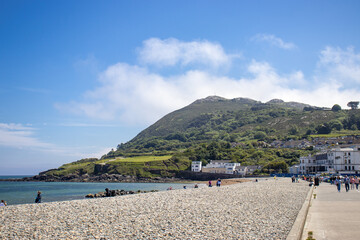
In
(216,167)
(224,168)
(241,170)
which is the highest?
(216,167)

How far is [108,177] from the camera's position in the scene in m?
124

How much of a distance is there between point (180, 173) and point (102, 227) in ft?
371

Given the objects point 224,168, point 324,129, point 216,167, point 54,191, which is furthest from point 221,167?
point 324,129

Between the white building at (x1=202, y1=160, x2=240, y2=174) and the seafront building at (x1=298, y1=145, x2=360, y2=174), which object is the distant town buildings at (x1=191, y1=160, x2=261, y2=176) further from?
the seafront building at (x1=298, y1=145, x2=360, y2=174)

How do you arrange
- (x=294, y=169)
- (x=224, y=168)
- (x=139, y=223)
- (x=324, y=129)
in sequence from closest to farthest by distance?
1. (x=139, y=223)
2. (x=294, y=169)
3. (x=224, y=168)
4. (x=324, y=129)

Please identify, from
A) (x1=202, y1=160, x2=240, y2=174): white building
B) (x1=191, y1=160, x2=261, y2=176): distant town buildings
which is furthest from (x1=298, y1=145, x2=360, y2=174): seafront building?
(x1=202, y1=160, x2=240, y2=174): white building

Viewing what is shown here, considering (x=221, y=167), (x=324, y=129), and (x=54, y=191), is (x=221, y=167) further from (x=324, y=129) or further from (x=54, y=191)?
(x=324, y=129)

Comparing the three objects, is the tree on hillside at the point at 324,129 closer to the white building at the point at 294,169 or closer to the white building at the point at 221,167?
the white building at the point at 294,169

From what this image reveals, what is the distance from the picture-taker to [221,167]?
126688mm

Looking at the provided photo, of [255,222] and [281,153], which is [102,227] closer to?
[255,222]

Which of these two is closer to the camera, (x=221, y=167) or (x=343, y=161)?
(x=343, y=161)

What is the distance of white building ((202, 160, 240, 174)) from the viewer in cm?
12219

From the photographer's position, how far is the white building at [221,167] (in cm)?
12219

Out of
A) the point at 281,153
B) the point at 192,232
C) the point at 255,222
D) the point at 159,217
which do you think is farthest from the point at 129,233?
the point at 281,153
